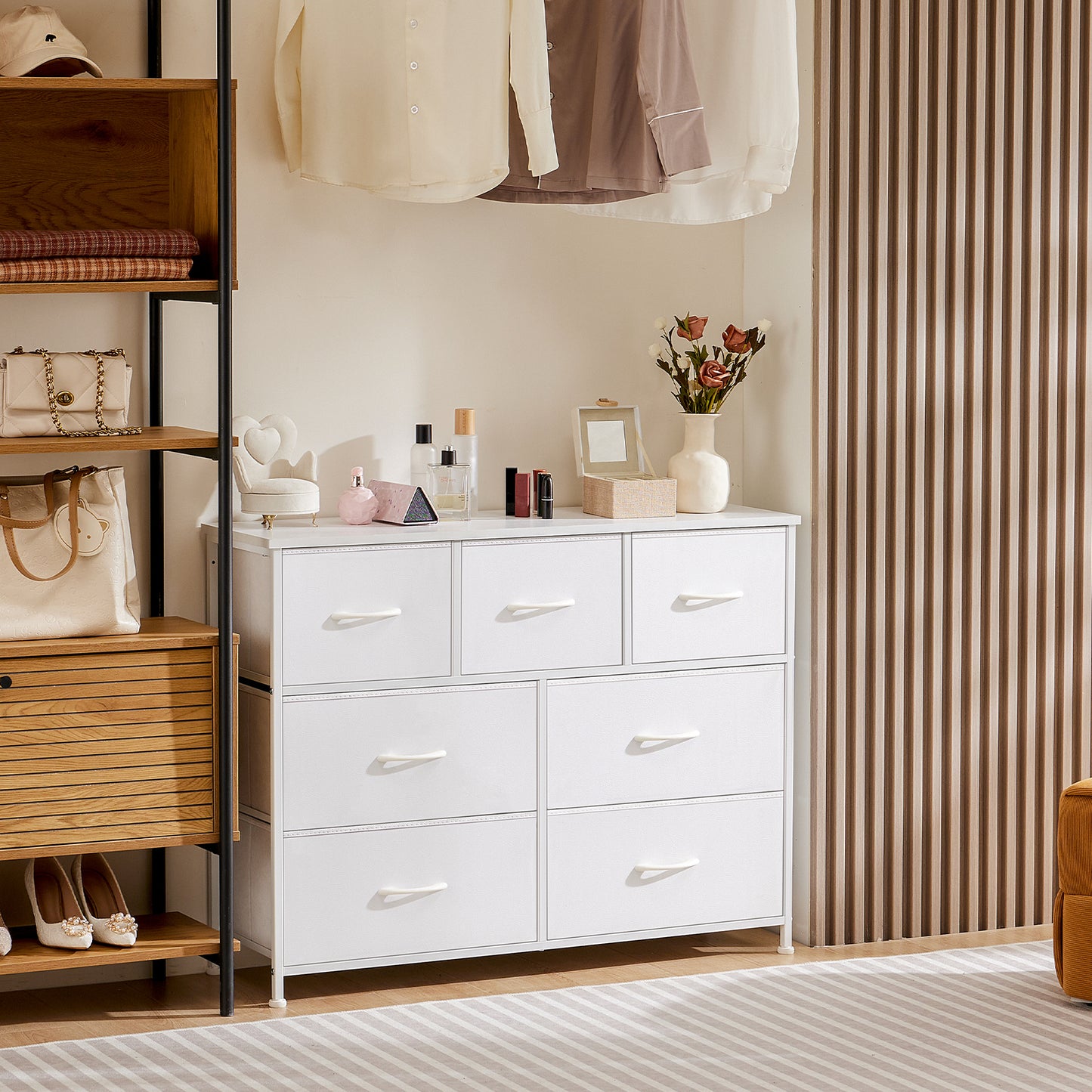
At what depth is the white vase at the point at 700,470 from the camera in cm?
346

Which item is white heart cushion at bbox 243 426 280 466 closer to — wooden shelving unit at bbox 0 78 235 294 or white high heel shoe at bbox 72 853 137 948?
wooden shelving unit at bbox 0 78 235 294

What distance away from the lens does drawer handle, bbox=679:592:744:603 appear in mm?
3336

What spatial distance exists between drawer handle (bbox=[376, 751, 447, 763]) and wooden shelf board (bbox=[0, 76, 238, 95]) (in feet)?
4.23

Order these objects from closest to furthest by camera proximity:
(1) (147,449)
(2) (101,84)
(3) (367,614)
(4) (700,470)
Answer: (2) (101,84)
(1) (147,449)
(3) (367,614)
(4) (700,470)

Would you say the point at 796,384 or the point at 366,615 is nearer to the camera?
the point at 366,615

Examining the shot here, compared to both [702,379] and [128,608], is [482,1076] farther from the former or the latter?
Answer: [702,379]

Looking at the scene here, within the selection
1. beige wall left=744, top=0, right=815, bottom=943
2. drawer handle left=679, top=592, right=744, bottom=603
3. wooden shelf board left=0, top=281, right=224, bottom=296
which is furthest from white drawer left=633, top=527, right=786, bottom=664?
wooden shelf board left=0, top=281, right=224, bottom=296

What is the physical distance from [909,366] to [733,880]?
1165 mm

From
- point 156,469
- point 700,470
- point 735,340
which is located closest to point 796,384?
point 735,340

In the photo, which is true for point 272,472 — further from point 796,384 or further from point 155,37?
point 796,384

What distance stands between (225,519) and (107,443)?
0.82 feet

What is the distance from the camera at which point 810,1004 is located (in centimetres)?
312

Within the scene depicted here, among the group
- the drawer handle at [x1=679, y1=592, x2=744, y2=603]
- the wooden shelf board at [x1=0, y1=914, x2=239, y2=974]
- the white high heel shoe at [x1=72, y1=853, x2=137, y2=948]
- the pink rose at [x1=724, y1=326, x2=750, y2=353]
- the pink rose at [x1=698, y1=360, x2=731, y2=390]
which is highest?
the pink rose at [x1=724, y1=326, x2=750, y2=353]

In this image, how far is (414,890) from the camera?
10.3ft
